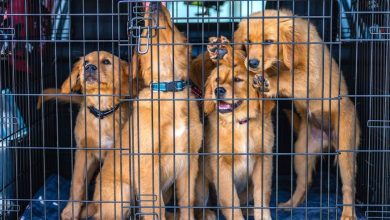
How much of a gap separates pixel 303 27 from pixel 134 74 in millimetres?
1122

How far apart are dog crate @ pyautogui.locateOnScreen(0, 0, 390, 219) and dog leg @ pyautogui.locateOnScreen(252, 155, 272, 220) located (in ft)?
0.24

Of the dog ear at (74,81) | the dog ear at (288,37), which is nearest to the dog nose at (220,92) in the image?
the dog ear at (288,37)

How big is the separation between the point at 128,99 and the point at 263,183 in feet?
3.38

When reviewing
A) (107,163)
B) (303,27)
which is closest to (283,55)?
(303,27)

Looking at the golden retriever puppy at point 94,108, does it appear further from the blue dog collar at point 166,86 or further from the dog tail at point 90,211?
the blue dog collar at point 166,86

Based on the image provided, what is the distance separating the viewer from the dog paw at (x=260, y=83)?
154 inches

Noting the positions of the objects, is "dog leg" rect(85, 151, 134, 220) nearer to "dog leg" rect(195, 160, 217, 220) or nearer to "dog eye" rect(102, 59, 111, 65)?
"dog leg" rect(195, 160, 217, 220)

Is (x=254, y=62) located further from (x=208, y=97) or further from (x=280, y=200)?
(x=280, y=200)

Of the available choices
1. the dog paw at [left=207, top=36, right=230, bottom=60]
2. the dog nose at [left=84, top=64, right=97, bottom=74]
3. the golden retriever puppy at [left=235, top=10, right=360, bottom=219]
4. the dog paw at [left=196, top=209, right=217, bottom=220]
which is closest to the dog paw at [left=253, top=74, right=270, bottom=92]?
the golden retriever puppy at [left=235, top=10, right=360, bottom=219]

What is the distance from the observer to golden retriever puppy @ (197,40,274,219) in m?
4.11

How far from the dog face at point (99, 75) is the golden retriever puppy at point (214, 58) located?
47 cm

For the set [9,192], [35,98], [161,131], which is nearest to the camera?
[161,131]

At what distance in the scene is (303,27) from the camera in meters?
4.23

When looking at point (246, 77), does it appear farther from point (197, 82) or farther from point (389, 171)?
point (389, 171)
